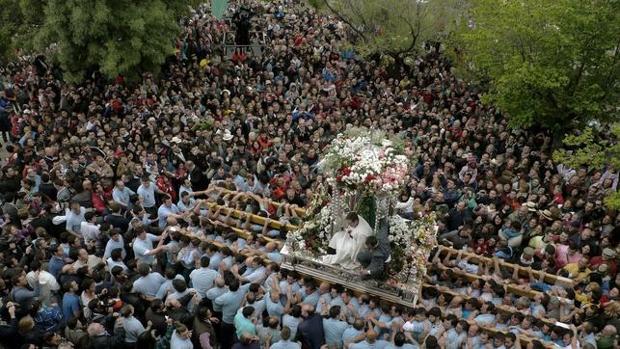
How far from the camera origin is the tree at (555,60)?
15.6m

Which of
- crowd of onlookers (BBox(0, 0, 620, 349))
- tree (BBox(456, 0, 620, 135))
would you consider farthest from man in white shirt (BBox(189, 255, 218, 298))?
tree (BBox(456, 0, 620, 135))

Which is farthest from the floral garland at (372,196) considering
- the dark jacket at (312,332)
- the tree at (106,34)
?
the tree at (106,34)

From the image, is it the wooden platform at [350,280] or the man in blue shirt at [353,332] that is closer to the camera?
the man in blue shirt at [353,332]

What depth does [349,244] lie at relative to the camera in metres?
9.89

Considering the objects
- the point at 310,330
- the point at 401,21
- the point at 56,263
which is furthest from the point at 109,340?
the point at 401,21

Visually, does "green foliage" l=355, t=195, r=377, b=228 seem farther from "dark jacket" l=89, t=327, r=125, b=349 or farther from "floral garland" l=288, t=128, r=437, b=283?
"dark jacket" l=89, t=327, r=125, b=349

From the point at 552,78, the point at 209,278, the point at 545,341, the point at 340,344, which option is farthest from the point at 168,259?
the point at 552,78

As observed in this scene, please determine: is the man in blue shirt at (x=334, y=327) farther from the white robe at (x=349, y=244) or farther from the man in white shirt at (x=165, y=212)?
the man in white shirt at (x=165, y=212)

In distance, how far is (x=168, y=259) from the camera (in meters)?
10.6

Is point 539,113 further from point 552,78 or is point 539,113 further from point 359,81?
point 359,81

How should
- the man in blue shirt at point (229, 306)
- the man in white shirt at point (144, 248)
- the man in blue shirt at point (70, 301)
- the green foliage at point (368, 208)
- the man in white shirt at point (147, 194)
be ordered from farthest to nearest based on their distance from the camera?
1. the man in white shirt at point (147, 194)
2. the man in white shirt at point (144, 248)
3. the green foliage at point (368, 208)
4. the man in blue shirt at point (229, 306)
5. the man in blue shirt at point (70, 301)

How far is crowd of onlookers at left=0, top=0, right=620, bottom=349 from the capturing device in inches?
344

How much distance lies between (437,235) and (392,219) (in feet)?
7.22

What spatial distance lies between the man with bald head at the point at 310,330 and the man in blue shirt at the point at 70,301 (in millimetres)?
3515
